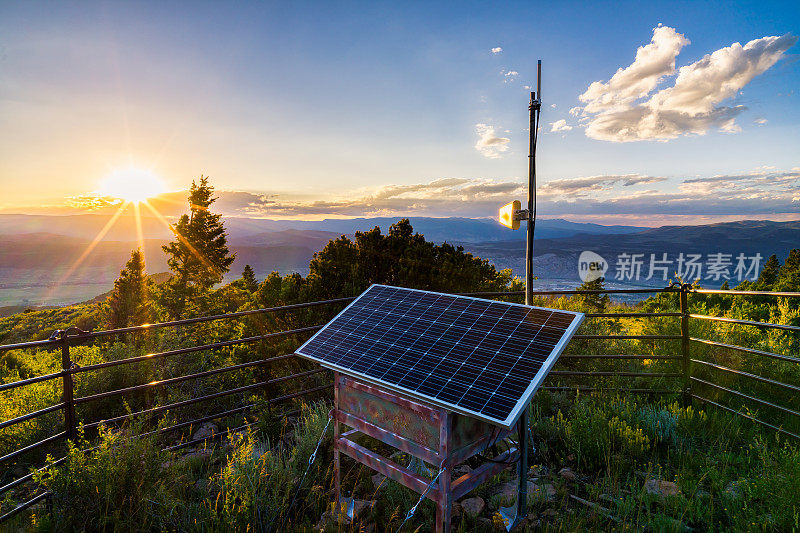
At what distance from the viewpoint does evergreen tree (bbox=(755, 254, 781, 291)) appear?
2011 cm

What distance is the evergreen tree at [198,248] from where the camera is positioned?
143 feet

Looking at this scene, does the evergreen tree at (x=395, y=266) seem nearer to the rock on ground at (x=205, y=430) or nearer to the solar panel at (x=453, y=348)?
the rock on ground at (x=205, y=430)

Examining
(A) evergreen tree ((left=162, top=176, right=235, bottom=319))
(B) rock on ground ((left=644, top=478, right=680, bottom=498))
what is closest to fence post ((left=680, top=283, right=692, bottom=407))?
(B) rock on ground ((left=644, top=478, right=680, bottom=498))

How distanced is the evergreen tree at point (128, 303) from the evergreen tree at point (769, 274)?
3349 centimetres

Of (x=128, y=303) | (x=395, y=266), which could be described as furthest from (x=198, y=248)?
(x=395, y=266)

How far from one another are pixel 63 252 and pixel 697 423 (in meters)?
210

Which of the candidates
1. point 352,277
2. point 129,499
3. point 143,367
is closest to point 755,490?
point 129,499

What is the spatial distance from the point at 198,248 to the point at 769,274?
47156 millimetres

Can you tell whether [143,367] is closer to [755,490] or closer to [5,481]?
[5,481]

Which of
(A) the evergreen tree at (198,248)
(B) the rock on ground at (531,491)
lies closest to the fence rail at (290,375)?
(B) the rock on ground at (531,491)

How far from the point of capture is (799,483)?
2744mm

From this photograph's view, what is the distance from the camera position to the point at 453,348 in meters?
3.13

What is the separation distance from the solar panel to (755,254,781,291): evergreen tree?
22160 mm

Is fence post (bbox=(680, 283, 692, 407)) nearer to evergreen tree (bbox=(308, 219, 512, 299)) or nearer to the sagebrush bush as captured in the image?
the sagebrush bush
